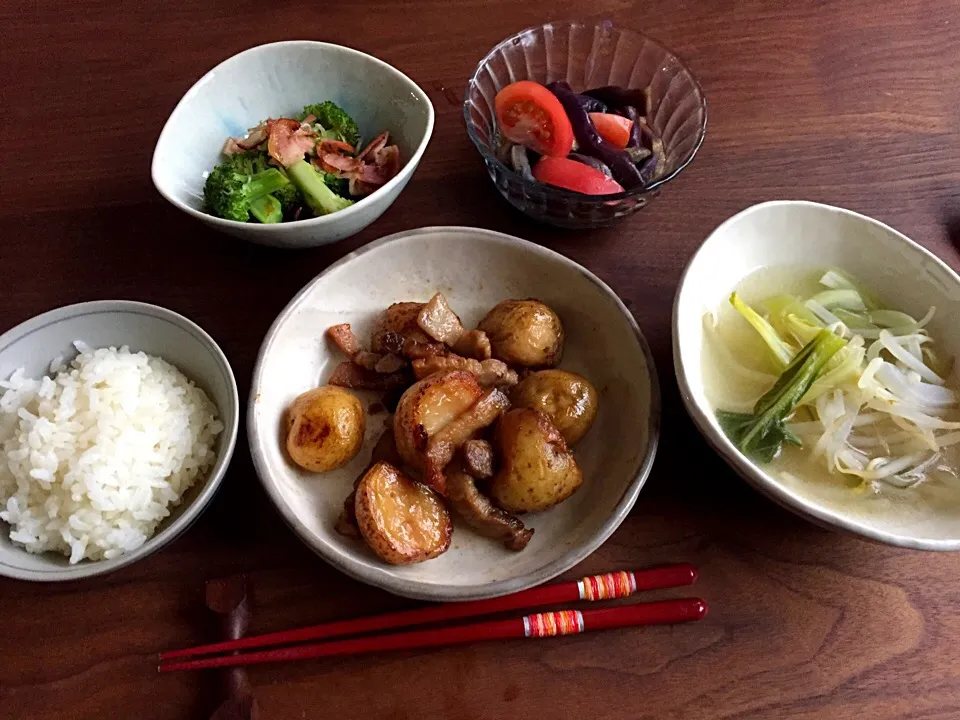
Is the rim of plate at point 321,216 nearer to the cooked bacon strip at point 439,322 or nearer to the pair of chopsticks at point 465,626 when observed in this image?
the cooked bacon strip at point 439,322

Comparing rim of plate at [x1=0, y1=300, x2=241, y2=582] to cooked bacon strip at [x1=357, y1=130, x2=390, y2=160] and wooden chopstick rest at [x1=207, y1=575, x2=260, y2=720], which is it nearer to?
wooden chopstick rest at [x1=207, y1=575, x2=260, y2=720]

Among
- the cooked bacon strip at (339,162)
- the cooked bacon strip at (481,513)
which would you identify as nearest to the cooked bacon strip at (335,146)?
the cooked bacon strip at (339,162)

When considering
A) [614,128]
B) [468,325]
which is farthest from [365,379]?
[614,128]

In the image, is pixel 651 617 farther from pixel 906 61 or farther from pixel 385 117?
pixel 906 61

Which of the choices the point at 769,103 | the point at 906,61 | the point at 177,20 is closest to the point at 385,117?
the point at 177,20

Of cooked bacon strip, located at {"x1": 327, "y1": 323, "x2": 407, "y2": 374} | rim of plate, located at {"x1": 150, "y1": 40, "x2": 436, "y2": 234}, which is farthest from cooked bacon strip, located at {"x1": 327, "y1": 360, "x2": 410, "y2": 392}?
rim of plate, located at {"x1": 150, "y1": 40, "x2": 436, "y2": 234}

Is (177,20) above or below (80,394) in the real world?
above
